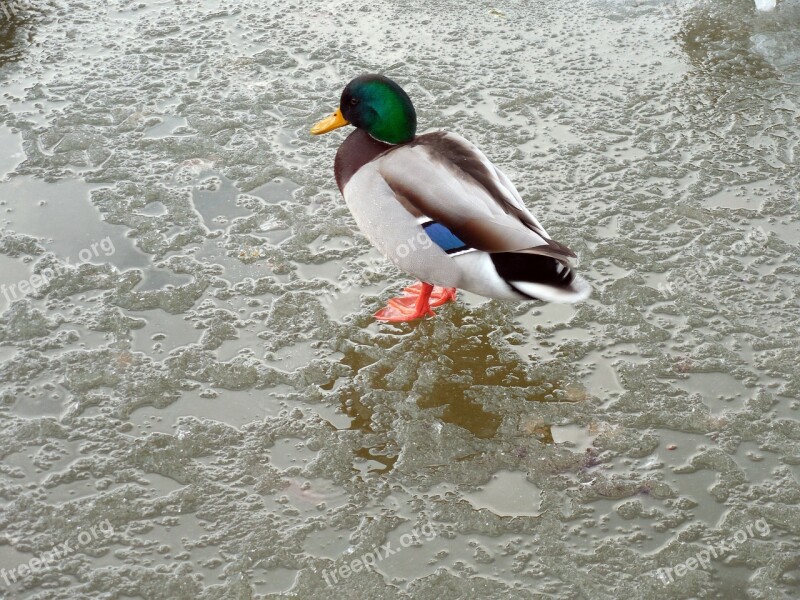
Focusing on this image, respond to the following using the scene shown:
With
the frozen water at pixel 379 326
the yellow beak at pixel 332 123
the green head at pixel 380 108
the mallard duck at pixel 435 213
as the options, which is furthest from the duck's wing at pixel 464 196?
the frozen water at pixel 379 326

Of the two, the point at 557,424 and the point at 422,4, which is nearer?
the point at 557,424

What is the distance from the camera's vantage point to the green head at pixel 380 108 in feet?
11.7

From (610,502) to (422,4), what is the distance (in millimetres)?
3559

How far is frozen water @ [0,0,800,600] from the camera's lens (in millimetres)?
2805

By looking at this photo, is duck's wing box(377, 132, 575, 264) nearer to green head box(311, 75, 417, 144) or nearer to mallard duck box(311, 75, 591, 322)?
mallard duck box(311, 75, 591, 322)

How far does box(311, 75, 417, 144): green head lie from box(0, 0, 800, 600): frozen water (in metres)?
0.55

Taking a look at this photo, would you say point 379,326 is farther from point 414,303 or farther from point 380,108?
point 380,108

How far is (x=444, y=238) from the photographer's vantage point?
3314 millimetres

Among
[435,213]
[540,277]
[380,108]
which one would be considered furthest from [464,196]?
[380,108]

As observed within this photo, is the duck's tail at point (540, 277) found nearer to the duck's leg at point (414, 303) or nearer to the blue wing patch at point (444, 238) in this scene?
the blue wing patch at point (444, 238)

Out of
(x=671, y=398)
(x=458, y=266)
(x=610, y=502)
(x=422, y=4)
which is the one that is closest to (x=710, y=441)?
(x=671, y=398)

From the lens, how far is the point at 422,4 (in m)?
5.47

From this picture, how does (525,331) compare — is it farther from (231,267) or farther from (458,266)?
(231,267)

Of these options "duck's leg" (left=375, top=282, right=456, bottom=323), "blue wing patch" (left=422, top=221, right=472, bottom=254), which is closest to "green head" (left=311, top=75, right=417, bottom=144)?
"blue wing patch" (left=422, top=221, right=472, bottom=254)
